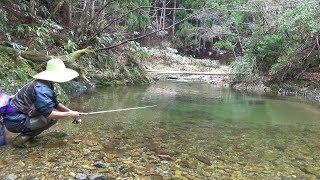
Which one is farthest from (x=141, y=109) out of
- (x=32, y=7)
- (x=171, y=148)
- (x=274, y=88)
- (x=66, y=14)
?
(x=274, y=88)

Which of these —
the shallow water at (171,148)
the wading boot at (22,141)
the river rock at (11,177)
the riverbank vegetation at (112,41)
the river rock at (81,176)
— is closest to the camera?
the river rock at (11,177)

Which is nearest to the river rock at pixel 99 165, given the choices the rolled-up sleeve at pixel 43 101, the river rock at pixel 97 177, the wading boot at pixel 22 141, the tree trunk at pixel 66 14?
the river rock at pixel 97 177

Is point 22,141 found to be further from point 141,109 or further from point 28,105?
point 141,109

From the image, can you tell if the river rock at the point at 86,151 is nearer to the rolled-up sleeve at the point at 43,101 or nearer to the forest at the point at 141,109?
the forest at the point at 141,109

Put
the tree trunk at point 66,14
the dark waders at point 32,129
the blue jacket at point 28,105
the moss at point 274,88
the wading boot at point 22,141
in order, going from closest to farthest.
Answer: the blue jacket at point 28,105 < the dark waders at point 32,129 < the wading boot at point 22,141 < the tree trunk at point 66,14 < the moss at point 274,88

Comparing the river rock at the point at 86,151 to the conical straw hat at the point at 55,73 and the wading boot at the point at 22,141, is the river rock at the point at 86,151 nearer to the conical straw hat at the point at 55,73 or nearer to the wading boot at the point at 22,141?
the wading boot at the point at 22,141

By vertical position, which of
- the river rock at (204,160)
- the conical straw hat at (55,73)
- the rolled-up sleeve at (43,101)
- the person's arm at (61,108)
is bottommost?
the river rock at (204,160)

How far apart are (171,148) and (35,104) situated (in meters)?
2.16

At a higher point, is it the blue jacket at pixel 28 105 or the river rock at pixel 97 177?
the blue jacket at pixel 28 105

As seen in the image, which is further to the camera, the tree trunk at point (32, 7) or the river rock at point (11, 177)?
the tree trunk at point (32, 7)

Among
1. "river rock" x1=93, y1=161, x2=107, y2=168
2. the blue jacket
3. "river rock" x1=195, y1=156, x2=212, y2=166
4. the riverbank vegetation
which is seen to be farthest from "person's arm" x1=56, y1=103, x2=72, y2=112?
the riverbank vegetation

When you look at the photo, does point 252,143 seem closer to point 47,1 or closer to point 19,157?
point 19,157

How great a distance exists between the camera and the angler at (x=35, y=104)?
4.79 metres

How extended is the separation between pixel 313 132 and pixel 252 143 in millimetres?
2173
